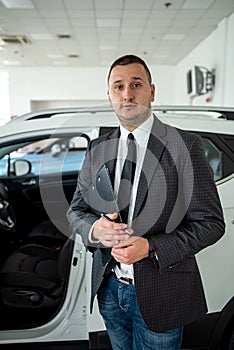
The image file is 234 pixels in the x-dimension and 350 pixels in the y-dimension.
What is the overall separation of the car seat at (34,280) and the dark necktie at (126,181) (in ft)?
2.37

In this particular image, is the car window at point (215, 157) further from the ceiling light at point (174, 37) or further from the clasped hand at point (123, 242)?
the ceiling light at point (174, 37)

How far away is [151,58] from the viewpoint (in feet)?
33.2

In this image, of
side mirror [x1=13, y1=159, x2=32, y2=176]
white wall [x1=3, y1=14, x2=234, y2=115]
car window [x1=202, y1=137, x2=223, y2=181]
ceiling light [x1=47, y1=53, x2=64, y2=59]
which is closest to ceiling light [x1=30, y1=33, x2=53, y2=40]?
ceiling light [x1=47, y1=53, x2=64, y2=59]

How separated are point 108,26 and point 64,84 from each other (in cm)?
542

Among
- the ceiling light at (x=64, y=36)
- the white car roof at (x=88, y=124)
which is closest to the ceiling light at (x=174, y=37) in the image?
the ceiling light at (x=64, y=36)

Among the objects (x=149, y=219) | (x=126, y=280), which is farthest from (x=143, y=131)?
(x=126, y=280)

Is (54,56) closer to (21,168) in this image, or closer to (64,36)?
(64,36)

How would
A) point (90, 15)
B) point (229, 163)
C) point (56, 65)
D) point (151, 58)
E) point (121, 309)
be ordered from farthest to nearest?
point (56, 65)
point (151, 58)
point (90, 15)
point (229, 163)
point (121, 309)

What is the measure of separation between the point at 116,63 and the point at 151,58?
9592mm

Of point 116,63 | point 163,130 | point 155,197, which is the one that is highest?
point 116,63

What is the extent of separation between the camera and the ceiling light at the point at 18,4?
529 cm

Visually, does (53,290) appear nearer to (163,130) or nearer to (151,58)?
(163,130)

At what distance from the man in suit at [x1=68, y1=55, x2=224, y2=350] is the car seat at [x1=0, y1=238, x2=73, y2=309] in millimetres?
641

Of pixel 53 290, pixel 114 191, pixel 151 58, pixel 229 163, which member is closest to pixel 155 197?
pixel 114 191
